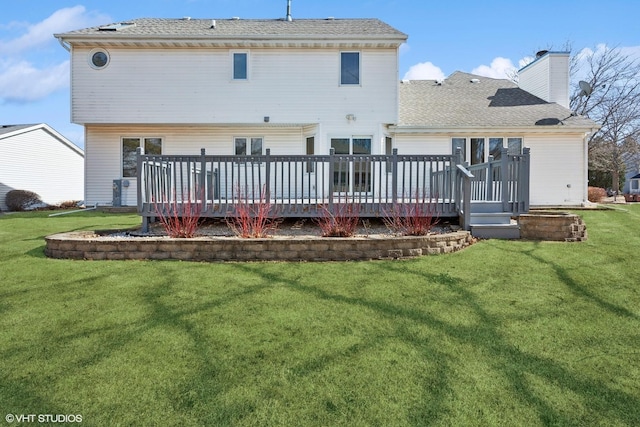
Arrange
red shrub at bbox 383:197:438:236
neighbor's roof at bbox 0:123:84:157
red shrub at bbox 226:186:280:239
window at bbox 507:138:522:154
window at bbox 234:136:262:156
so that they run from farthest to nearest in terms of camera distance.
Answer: neighbor's roof at bbox 0:123:84:157
window at bbox 507:138:522:154
window at bbox 234:136:262:156
red shrub at bbox 383:197:438:236
red shrub at bbox 226:186:280:239

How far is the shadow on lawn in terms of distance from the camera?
2584mm

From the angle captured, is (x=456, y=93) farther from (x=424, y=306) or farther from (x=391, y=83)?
(x=424, y=306)

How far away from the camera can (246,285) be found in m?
4.66

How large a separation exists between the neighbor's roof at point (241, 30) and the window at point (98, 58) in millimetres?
511

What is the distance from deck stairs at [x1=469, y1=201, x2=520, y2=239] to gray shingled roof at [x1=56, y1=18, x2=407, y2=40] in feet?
26.1

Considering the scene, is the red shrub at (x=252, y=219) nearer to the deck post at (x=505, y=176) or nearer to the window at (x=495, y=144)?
the deck post at (x=505, y=176)

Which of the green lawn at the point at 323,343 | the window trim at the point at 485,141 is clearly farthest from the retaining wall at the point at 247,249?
the window trim at the point at 485,141

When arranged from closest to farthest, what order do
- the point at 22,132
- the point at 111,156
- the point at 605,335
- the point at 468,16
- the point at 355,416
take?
the point at 355,416 < the point at 605,335 < the point at 111,156 < the point at 468,16 < the point at 22,132

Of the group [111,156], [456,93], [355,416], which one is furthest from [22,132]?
[355,416]

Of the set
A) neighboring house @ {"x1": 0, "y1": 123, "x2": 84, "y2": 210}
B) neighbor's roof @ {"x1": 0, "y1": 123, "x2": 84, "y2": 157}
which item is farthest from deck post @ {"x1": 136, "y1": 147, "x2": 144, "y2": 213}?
neighbor's roof @ {"x1": 0, "y1": 123, "x2": 84, "y2": 157}

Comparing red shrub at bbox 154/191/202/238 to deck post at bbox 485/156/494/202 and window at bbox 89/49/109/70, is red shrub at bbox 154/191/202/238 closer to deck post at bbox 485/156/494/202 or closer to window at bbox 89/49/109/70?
deck post at bbox 485/156/494/202

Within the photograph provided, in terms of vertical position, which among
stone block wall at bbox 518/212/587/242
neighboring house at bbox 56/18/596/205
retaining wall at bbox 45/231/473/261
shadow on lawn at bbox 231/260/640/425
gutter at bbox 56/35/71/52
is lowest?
shadow on lawn at bbox 231/260/640/425

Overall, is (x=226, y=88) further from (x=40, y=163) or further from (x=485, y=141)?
(x=40, y=163)

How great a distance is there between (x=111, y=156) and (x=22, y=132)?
1076 cm
